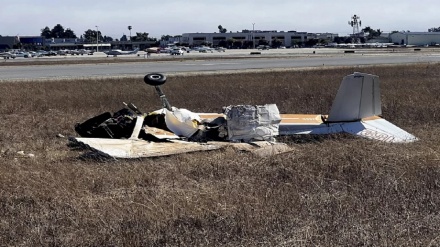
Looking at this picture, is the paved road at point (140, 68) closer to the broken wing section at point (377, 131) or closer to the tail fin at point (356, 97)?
the tail fin at point (356, 97)

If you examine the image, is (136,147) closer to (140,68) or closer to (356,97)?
(356,97)

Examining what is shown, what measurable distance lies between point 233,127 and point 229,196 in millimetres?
3452

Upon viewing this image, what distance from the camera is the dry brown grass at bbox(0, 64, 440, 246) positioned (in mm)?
4840

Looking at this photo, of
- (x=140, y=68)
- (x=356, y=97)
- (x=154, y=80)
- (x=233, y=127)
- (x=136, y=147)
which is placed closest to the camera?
(x=136, y=147)

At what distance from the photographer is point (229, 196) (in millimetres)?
6184

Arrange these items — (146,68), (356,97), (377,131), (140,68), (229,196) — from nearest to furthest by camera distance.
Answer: (229,196), (377,131), (356,97), (146,68), (140,68)

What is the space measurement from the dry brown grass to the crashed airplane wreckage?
271 mm

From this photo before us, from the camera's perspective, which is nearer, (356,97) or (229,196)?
(229,196)

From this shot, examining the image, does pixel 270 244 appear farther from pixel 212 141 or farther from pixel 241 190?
pixel 212 141

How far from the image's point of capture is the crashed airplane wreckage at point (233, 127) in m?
8.90

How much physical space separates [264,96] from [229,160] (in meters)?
11.3

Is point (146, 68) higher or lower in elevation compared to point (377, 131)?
higher

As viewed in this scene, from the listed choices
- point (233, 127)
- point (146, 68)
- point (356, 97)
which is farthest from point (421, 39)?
point (233, 127)

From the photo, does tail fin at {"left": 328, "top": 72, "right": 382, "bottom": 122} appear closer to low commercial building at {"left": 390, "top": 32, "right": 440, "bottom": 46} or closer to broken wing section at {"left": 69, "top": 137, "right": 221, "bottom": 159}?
broken wing section at {"left": 69, "top": 137, "right": 221, "bottom": 159}
